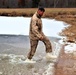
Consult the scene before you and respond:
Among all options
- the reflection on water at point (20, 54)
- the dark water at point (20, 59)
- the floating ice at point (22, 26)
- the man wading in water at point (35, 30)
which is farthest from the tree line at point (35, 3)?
the man wading in water at point (35, 30)

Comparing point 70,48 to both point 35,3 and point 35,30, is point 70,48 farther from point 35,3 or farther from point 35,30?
point 35,3

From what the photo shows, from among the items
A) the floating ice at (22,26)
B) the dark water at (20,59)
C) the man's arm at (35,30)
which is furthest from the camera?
the floating ice at (22,26)

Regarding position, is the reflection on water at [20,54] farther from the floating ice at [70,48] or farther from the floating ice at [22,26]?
the floating ice at [70,48]

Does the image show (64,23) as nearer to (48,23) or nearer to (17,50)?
(48,23)

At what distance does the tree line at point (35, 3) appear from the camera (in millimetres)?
32688

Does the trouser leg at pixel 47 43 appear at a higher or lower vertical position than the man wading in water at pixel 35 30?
lower

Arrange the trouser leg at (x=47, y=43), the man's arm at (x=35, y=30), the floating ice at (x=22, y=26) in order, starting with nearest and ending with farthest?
the man's arm at (x=35, y=30) < the trouser leg at (x=47, y=43) < the floating ice at (x=22, y=26)

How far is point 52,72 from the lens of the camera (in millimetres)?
10312

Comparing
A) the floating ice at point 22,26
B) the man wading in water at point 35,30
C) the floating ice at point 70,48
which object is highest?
the man wading in water at point 35,30

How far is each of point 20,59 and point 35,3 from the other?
69.0 feet

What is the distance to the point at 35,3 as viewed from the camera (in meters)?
33.0

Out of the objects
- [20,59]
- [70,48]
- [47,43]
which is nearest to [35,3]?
[70,48]

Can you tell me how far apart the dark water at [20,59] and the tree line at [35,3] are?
608 inches

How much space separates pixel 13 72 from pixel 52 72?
1.18 meters
